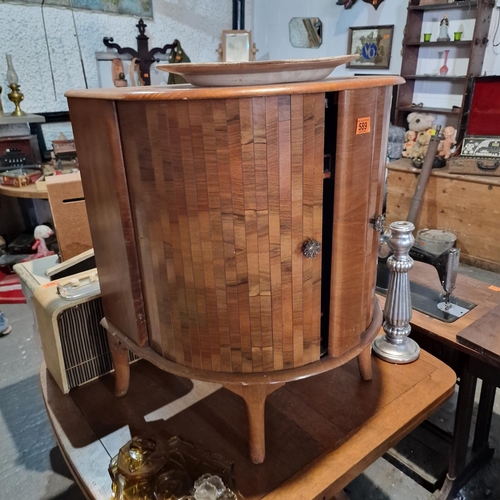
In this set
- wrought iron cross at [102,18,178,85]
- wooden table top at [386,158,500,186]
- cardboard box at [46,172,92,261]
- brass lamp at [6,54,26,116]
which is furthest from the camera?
wrought iron cross at [102,18,178,85]

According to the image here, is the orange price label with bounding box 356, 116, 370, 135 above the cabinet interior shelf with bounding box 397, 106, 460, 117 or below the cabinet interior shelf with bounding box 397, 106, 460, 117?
above

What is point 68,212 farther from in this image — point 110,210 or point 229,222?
point 229,222

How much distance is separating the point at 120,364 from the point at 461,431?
1.05m

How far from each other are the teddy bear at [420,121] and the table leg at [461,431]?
292 cm

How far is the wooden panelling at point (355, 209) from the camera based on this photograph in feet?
2.65

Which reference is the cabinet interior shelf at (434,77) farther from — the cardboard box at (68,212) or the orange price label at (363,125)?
the orange price label at (363,125)

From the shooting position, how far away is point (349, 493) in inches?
60.2

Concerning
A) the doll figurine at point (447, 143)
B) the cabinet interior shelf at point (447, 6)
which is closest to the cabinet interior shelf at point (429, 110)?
the doll figurine at point (447, 143)

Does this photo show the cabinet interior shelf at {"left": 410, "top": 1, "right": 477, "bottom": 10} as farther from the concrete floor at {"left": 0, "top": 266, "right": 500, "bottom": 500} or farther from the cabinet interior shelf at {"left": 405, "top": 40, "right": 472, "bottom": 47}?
the concrete floor at {"left": 0, "top": 266, "right": 500, "bottom": 500}

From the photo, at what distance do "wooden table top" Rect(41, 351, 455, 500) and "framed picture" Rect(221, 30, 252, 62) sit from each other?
11.9ft

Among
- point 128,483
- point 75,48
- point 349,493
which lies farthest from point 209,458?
point 75,48

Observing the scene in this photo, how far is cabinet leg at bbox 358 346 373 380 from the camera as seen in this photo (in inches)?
45.6

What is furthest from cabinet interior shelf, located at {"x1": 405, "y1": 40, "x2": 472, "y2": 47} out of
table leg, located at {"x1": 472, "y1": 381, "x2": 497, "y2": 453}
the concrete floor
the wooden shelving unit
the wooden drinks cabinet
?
the wooden drinks cabinet

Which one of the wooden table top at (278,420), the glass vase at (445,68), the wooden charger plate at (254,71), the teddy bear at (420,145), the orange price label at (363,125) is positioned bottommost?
the wooden table top at (278,420)
